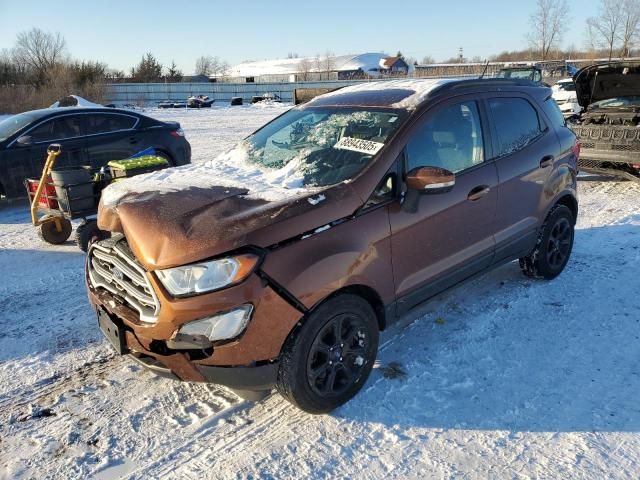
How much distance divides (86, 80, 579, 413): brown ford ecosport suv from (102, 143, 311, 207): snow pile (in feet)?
0.08

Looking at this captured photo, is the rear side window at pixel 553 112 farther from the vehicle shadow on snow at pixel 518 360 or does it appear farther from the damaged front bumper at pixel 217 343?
the damaged front bumper at pixel 217 343

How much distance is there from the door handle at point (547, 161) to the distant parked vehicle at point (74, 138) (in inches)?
266

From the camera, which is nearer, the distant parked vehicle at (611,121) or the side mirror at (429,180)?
the side mirror at (429,180)

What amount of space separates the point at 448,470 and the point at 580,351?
5.19 feet

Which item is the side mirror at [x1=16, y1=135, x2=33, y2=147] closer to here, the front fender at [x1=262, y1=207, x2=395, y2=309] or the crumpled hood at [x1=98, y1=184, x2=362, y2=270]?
the crumpled hood at [x1=98, y1=184, x2=362, y2=270]

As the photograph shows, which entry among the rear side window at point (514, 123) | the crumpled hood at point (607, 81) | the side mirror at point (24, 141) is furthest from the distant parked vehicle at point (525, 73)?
the side mirror at point (24, 141)

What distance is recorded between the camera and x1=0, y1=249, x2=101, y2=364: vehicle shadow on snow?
3.86 meters

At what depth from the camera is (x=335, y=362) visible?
2961 mm

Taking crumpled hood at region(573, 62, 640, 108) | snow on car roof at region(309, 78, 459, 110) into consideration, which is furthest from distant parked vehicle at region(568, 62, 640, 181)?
snow on car roof at region(309, 78, 459, 110)

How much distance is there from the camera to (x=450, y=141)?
11.9ft

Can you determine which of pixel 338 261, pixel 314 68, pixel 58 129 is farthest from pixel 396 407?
pixel 314 68

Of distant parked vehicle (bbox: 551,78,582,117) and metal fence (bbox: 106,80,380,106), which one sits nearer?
distant parked vehicle (bbox: 551,78,582,117)

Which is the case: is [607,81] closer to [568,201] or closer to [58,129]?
[568,201]

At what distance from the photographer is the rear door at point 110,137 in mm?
8391
